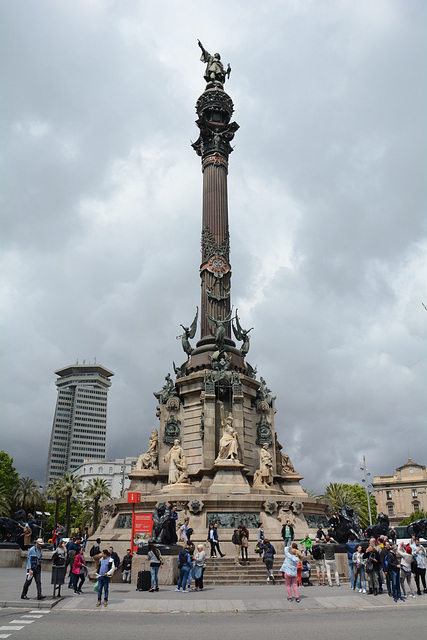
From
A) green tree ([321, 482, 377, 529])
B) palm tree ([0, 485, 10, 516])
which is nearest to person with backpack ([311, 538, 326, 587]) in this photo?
palm tree ([0, 485, 10, 516])

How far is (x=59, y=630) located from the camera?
11.0 meters

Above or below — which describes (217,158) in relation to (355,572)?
above

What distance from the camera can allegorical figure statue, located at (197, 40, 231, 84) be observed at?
1704 inches

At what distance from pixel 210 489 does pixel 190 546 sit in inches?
360

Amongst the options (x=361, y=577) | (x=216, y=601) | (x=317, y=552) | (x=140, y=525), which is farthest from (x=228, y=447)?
(x=216, y=601)

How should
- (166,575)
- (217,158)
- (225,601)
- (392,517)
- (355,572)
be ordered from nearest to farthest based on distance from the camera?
(225,601)
(355,572)
(166,575)
(217,158)
(392,517)

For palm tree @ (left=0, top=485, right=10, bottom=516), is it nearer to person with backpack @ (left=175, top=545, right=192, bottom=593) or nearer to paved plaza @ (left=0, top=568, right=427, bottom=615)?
paved plaza @ (left=0, top=568, right=427, bottom=615)

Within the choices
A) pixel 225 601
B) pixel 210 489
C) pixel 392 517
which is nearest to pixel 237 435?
pixel 210 489

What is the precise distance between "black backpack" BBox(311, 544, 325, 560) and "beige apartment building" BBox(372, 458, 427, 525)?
84.2 m

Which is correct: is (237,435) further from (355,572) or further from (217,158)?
(217,158)

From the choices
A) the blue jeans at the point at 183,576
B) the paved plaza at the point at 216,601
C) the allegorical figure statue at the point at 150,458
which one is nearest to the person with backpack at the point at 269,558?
the paved plaza at the point at 216,601

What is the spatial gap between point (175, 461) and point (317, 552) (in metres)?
10.7

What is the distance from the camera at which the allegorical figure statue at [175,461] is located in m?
28.8

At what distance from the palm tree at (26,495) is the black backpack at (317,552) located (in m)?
67.3
